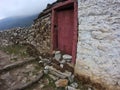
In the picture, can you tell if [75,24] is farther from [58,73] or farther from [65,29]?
[58,73]

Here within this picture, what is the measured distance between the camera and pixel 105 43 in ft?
16.7

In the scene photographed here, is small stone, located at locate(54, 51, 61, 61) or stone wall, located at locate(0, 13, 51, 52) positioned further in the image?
stone wall, located at locate(0, 13, 51, 52)

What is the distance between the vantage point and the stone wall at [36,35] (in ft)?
26.2

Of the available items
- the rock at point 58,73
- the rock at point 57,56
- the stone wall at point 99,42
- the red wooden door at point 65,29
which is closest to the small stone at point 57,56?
the rock at point 57,56

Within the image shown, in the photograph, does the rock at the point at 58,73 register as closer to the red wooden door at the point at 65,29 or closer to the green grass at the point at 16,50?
the red wooden door at the point at 65,29

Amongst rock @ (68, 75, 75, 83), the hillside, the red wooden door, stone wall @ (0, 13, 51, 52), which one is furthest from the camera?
the hillside

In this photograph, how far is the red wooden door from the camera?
6861 millimetres

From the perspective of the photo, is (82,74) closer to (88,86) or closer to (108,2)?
(88,86)

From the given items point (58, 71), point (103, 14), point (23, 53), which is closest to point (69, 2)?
point (103, 14)

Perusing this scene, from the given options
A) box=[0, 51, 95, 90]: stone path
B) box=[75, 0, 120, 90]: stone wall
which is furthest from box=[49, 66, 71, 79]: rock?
box=[75, 0, 120, 90]: stone wall

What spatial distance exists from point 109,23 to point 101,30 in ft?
1.03

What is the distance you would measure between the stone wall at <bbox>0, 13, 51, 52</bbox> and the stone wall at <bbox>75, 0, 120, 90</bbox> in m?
2.30

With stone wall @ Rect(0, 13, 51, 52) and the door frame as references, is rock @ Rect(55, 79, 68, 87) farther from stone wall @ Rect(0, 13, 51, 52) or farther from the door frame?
stone wall @ Rect(0, 13, 51, 52)

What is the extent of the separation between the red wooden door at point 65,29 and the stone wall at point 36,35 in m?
0.57
